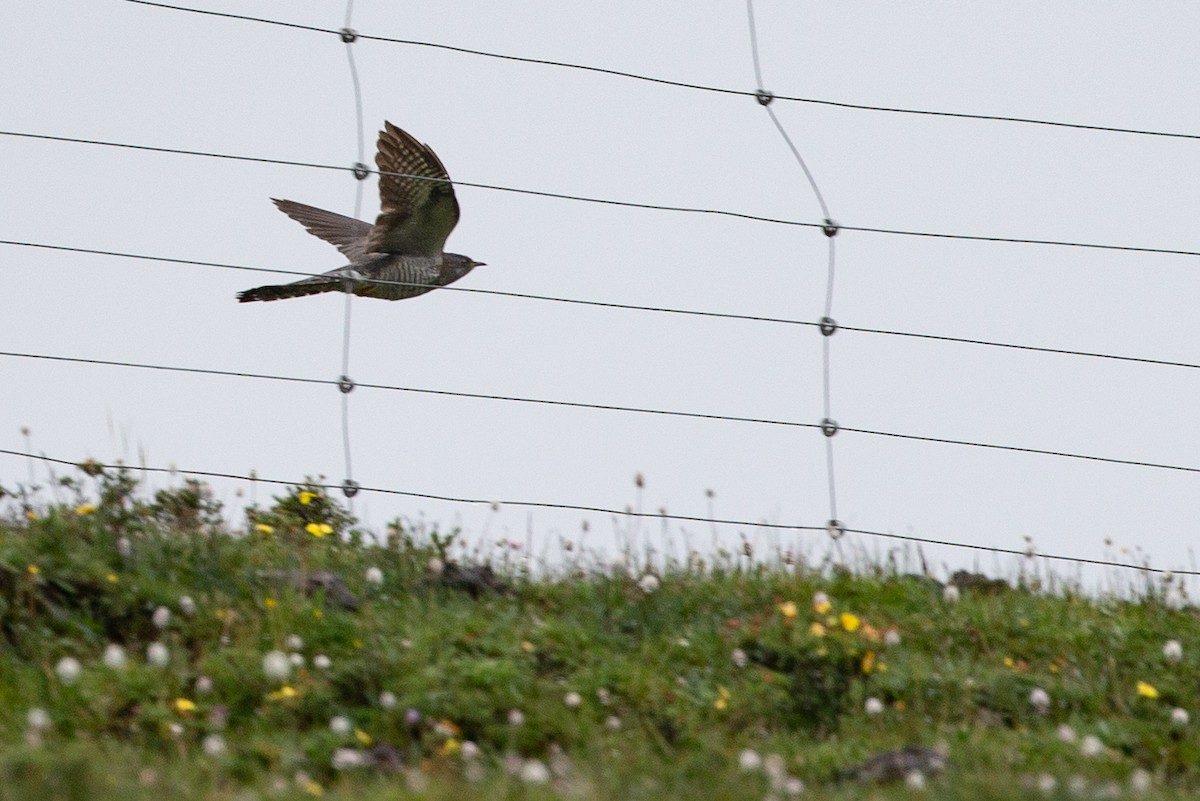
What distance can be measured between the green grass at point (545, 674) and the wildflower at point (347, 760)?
0.03 metres

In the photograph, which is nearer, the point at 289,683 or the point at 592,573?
the point at 289,683

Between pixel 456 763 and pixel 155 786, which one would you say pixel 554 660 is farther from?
pixel 155 786

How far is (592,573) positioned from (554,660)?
0.76 meters

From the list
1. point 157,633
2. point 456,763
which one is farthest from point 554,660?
point 157,633

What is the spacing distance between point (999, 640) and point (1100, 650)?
31 cm

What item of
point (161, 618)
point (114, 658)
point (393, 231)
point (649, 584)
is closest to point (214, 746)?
point (114, 658)

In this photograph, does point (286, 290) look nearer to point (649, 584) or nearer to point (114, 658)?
point (649, 584)

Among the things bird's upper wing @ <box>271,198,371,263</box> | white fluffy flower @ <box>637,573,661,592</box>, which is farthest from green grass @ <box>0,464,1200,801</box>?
bird's upper wing @ <box>271,198,371,263</box>

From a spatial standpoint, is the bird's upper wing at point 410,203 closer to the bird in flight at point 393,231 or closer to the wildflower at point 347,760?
the bird in flight at point 393,231

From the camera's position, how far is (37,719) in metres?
4.02

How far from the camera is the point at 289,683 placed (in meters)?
4.62

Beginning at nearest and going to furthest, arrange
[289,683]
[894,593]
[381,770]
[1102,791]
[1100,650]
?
[1102,791] → [381,770] → [289,683] → [1100,650] → [894,593]

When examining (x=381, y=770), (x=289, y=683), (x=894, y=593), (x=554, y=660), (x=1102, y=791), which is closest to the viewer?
(x=1102, y=791)

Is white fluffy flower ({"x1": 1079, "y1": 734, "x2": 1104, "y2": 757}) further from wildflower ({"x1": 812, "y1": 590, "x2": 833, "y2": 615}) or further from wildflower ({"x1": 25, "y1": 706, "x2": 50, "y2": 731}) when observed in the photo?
wildflower ({"x1": 25, "y1": 706, "x2": 50, "y2": 731})
